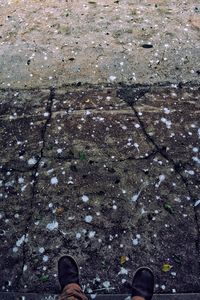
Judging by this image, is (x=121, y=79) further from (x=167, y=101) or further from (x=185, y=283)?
(x=185, y=283)

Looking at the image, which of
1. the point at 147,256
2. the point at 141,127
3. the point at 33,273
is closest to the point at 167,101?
the point at 141,127

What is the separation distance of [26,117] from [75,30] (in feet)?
4.92

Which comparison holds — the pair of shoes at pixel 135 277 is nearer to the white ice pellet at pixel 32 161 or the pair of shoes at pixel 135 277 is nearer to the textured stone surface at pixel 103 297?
the textured stone surface at pixel 103 297

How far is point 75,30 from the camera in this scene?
4.22 m

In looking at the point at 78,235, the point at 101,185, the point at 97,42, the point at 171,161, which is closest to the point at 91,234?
the point at 78,235

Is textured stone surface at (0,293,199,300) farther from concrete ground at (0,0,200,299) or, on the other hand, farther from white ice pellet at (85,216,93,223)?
white ice pellet at (85,216,93,223)

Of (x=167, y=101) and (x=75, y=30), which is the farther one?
(x=75, y=30)

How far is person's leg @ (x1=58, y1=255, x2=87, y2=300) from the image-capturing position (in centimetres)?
226

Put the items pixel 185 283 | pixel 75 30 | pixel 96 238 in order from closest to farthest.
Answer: pixel 185 283 → pixel 96 238 → pixel 75 30

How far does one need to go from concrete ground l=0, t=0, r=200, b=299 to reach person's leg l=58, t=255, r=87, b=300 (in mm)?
52

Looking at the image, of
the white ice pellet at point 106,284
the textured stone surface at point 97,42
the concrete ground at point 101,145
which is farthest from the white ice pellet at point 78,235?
the textured stone surface at point 97,42

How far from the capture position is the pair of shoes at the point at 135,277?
88.5 inches

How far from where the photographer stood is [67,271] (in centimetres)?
232

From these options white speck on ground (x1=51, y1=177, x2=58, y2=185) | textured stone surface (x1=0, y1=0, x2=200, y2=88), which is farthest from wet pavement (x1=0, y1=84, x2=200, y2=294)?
textured stone surface (x1=0, y1=0, x2=200, y2=88)
